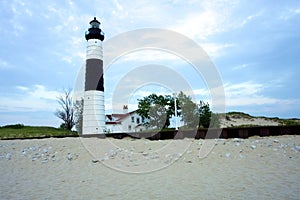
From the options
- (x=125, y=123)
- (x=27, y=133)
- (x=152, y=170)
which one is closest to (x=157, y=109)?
(x=125, y=123)

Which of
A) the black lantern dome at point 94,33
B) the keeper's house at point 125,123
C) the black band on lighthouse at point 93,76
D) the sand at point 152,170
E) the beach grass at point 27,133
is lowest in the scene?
the sand at point 152,170

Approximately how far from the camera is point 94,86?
23.5m

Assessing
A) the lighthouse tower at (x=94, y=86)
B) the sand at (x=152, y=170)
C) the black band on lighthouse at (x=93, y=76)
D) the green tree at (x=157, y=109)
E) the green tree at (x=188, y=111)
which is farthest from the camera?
the green tree at (x=157, y=109)

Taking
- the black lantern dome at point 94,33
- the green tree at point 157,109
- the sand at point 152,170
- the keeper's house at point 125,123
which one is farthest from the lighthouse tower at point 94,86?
the sand at point 152,170

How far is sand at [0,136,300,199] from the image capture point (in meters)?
5.22

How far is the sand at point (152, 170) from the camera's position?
5.22 meters

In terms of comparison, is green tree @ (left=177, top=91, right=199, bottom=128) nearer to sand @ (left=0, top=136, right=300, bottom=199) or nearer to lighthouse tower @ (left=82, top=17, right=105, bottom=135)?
lighthouse tower @ (left=82, top=17, right=105, bottom=135)

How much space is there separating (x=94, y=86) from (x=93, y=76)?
3.22 feet

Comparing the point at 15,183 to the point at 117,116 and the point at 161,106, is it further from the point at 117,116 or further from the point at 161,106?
the point at 117,116

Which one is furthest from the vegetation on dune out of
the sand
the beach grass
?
the sand

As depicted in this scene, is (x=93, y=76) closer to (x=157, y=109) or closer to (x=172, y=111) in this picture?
(x=157, y=109)

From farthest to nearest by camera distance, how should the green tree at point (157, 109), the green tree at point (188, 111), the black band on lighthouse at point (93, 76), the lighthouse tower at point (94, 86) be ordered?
the green tree at point (157, 109)
the green tree at point (188, 111)
the black band on lighthouse at point (93, 76)
the lighthouse tower at point (94, 86)

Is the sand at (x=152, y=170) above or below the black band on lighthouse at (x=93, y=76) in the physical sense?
below

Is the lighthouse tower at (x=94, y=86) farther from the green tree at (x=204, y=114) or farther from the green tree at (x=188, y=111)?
the green tree at (x=204, y=114)
